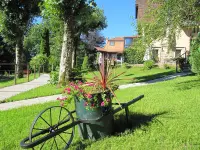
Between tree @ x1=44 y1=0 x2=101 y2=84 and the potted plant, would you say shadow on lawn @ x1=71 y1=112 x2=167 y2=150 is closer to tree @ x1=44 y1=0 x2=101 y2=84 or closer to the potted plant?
the potted plant

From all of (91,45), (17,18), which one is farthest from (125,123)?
(91,45)

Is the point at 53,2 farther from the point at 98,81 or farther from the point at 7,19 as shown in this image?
the point at 7,19

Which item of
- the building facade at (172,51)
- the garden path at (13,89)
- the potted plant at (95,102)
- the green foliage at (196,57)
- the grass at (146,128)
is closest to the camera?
the grass at (146,128)

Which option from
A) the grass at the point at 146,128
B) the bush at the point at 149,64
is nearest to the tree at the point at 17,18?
the bush at the point at 149,64

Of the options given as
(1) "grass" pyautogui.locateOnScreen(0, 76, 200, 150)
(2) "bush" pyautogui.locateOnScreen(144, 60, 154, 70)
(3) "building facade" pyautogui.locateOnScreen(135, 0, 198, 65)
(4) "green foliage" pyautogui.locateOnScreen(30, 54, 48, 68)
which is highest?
(3) "building facade" pyautogui.locateOnScreen(135, 0, 198, 65)

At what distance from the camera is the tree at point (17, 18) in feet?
61.3

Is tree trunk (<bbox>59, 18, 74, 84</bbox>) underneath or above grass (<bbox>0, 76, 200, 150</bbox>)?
above

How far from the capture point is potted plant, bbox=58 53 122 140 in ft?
14.5

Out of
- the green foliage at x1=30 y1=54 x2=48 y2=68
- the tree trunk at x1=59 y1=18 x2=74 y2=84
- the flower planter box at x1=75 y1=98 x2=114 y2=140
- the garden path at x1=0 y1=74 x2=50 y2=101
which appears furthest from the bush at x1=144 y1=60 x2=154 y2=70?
the flower planter box at x1=75 y1=98 x2=114 y2=140

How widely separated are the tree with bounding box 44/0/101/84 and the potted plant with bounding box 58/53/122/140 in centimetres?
761

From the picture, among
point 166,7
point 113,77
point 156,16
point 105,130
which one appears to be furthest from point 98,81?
point 156,16

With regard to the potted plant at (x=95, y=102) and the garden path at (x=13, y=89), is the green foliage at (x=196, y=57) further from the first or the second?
the garden path at (x=13, y=89)

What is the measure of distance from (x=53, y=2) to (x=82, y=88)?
305 inches

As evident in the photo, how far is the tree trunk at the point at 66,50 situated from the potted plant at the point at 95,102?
24.7 ft
